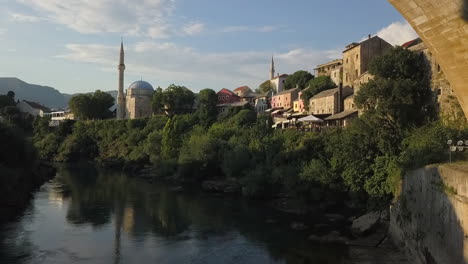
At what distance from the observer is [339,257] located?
18.4m

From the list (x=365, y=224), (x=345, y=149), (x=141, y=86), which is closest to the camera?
(x=365, y=224)

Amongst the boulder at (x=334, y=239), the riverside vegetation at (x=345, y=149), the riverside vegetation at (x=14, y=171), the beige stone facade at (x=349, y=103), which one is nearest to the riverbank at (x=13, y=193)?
the riverside vegetation at (x=14, y=171)

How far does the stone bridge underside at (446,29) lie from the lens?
31.1 feet

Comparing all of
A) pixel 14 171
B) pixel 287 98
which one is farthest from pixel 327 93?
pixel 14 171

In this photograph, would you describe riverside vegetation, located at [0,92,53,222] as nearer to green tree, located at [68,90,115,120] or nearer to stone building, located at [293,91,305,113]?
stone building, located at [293,91,305,113]

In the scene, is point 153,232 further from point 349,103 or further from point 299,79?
point 299,79

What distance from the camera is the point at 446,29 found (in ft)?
32.5

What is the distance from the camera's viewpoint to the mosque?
282ft

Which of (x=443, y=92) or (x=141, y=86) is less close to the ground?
(x=141, y=86)

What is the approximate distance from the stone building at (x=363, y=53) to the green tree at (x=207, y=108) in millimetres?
20872

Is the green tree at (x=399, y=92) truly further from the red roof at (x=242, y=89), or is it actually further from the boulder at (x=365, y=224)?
the red roof at (x=242, y=89)

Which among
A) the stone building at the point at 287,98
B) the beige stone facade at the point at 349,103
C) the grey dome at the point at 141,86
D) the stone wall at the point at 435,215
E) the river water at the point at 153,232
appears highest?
the grey dome at the point at 141,86

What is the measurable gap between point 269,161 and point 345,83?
20.8 m

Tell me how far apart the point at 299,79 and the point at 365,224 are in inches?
1797
